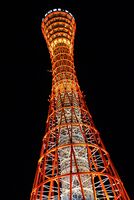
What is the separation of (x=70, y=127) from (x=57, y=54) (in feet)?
35.9

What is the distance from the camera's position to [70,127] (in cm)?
2395

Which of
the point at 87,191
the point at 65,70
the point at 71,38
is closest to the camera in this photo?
the point at 87,191

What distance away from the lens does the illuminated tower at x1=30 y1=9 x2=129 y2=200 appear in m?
20.2

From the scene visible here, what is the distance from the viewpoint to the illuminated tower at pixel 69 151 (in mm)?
20194

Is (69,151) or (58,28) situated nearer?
(69,151)

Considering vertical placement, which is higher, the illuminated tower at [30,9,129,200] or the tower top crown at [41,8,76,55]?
the tower top crown at [41,8,76,55]

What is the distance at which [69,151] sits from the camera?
22.8m

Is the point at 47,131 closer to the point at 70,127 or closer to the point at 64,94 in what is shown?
the point at 70,127

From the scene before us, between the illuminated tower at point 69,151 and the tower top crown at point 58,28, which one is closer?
the illuminated tower at point 69,151

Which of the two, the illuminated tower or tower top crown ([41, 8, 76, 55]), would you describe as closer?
the illuminated tower

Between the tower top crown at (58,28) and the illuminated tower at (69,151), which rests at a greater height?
the tower top crown at (58,28)

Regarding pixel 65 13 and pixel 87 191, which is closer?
pixel 87 191

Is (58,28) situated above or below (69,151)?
above

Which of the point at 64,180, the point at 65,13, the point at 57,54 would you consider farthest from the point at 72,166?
the point at 65,13
